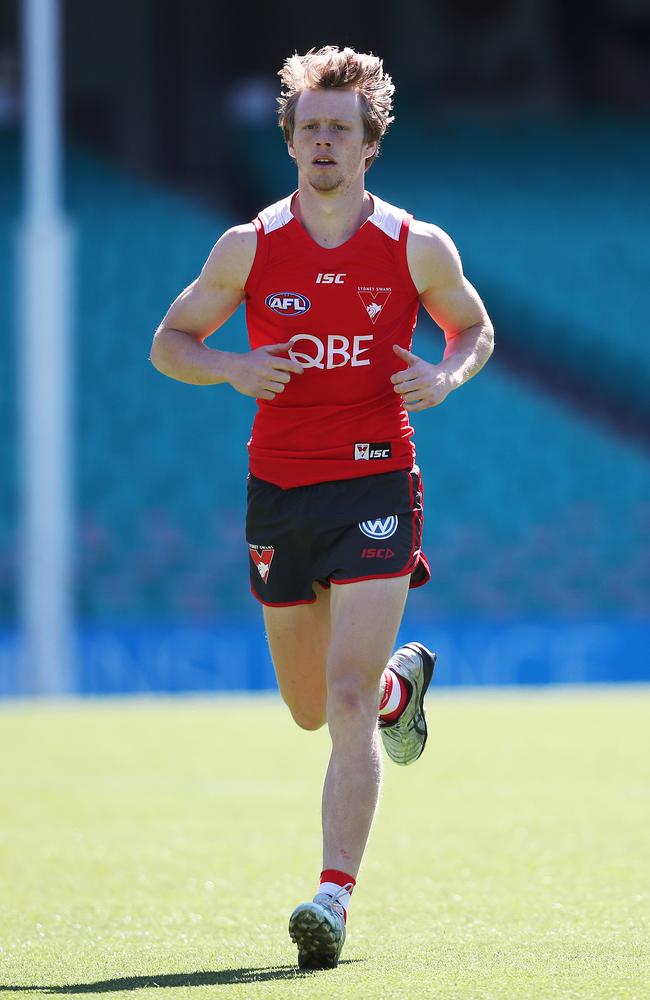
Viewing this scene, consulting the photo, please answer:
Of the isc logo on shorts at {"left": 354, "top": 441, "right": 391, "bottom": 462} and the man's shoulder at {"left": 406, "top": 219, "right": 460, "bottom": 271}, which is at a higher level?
the man's shoulder at {"left": 406, "top": 219, "right": 460, "bottom": 271}

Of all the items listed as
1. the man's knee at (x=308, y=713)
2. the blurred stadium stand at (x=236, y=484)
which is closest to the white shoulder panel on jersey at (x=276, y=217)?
the man's knee at (x=308, y=713)

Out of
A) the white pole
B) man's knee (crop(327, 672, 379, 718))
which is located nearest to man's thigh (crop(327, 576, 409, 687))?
man's knee (crop(327, 672, 379, 718))

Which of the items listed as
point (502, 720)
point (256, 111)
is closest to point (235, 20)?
point (256, 111)

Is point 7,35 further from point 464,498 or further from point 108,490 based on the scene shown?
point 464,498

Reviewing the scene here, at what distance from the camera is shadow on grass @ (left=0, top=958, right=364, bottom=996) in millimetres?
3852

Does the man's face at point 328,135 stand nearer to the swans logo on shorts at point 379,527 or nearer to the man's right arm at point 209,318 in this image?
the man's right arm at point 209,318

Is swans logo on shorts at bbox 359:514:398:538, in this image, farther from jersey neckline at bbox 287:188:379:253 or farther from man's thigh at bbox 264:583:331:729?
jersey neckline at bbox 287:188:379:253

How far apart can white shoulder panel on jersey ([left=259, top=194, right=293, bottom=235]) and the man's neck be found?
0.08ft

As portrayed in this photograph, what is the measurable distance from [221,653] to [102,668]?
122cm

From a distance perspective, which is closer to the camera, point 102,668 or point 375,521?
point 375,521

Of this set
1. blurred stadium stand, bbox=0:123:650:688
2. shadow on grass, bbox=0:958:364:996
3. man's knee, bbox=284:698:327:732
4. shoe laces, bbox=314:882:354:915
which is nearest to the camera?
shadow on grass, bbox=0:958:364:996

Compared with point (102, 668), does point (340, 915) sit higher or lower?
higher

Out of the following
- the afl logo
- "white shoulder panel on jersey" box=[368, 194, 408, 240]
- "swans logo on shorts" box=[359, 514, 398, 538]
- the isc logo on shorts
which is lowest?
"swans logo on shorts" box=[359, 514, 398, 538]

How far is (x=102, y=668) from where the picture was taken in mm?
16375
